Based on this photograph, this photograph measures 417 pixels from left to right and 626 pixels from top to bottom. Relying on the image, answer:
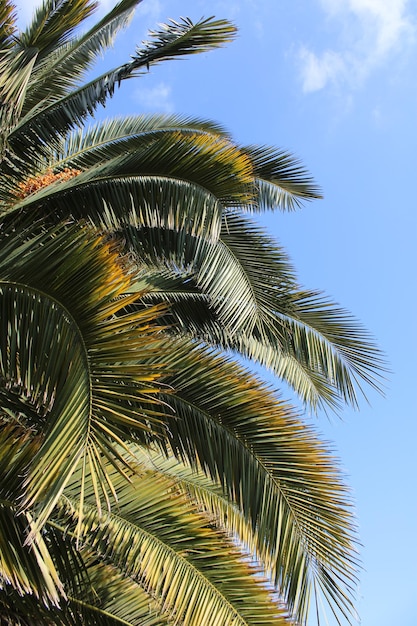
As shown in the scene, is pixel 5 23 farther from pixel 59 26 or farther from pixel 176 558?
pixel 176 558

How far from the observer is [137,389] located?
268cm

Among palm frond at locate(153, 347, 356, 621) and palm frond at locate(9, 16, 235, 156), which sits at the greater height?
palm frond at locate(9, 16, 235, 156)

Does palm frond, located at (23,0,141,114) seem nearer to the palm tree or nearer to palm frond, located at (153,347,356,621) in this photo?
the palm tree

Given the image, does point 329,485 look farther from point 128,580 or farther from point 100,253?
point 100,253

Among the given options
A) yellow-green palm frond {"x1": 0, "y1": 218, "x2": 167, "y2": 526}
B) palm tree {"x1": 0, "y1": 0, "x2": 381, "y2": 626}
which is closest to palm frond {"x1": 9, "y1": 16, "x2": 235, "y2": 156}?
palm tree {"x1": 0, "y1": 0, "x2": 381, "y2": 626}

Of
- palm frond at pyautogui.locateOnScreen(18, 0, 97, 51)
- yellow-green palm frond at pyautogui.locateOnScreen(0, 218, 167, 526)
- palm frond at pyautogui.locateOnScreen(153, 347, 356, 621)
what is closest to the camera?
yellow-green palm frond at pyautogui.locateOnScreen(0, 218, 167, 526)

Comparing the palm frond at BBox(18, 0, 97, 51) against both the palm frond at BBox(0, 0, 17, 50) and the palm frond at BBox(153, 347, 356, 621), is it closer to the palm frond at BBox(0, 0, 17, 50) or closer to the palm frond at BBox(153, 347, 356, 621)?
the palm frond at BBox(0, 0, 17, 50)

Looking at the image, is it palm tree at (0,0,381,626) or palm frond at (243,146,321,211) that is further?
palm frond at (243,146,321,211)

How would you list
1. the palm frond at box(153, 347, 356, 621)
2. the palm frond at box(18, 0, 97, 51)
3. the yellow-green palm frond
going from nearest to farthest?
the yellow-green palm frond → the palm frond at box(153, 347, 356, 621) → the palm frond at box(18, 0, 97, 51)

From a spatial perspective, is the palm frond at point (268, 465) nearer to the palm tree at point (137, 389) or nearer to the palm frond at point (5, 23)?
the palm tree at point (137, 389)

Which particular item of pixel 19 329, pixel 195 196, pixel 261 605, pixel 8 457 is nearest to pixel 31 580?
pixel 8 457

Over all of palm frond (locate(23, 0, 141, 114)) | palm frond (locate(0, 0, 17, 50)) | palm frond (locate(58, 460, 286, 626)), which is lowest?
palm frond (locate(58, 460, 286, 626))

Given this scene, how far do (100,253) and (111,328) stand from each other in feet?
1.25

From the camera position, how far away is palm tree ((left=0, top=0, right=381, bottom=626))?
2.76 meters
